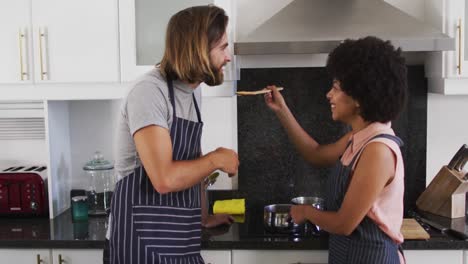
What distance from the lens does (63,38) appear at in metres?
2.21

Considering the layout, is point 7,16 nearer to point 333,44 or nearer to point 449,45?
point 333,44

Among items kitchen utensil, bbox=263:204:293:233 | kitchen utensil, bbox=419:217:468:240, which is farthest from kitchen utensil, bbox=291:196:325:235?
kitchen utensil, bbox=419:217:468:240

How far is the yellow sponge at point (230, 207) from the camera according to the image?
7.88 feet

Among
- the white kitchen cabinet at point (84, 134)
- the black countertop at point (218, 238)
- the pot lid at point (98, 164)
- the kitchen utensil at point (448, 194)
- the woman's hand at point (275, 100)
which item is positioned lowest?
the black countertop at point (218, 238)

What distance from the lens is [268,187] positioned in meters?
2.57

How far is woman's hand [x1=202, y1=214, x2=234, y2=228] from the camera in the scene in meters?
2.16

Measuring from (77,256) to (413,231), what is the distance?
123 cm

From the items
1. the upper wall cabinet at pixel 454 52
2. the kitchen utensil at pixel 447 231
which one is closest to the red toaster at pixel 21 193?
the kitchen utensil at pixel 447 231

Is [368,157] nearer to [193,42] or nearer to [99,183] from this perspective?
[193,42]

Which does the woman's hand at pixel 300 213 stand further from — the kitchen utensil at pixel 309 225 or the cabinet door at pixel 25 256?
the cabinet door at pixel 25 256

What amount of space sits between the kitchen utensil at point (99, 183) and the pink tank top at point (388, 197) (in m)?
1.28

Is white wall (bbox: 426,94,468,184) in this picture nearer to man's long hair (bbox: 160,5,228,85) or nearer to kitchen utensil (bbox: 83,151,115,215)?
man's long hair (bbox: 160,5,228,85)

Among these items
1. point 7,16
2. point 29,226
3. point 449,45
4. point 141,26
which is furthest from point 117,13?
point 449,45

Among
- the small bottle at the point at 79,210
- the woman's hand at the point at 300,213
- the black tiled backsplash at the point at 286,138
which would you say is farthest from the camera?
the black tiled backsplash at the point at 286,138
